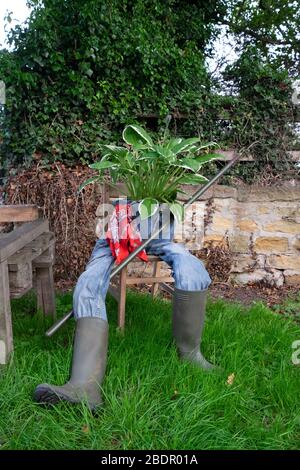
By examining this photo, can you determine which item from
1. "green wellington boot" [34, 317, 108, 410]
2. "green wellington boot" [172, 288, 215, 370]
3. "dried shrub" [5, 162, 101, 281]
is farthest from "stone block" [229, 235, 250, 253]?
"green wellington boot" [34, 317, 108, 410]

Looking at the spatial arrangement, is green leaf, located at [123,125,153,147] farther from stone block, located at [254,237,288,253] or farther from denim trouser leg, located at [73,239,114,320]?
stone block, located at [254,237,288,253]

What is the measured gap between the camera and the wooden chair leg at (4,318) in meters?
2.01

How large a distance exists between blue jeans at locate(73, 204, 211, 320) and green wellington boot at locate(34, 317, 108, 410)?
8 cm

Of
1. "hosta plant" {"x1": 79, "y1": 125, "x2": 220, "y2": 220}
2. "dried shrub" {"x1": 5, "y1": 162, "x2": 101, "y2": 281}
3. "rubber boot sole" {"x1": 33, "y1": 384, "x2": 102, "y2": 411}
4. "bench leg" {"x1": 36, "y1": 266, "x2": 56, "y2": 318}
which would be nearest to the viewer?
"rubber boot sole" {"x1": 33, "y1": 384, "x2": 102, "y2": 411}

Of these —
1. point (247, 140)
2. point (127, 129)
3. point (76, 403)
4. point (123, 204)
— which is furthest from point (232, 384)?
point (247, 140)

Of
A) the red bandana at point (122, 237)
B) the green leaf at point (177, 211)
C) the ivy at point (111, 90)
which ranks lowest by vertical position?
the red bandana at point (122, 237)

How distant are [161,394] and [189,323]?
0.40 m

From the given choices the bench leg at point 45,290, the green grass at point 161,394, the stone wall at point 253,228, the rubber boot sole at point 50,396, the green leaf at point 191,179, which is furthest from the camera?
the stone wall at point 253,228

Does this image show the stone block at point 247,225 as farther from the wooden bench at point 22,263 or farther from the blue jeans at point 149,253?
the wooden bench at point 22,263

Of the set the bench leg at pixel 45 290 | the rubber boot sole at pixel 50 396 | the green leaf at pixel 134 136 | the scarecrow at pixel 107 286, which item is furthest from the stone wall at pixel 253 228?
the rubber boot sole at pixel 50 396

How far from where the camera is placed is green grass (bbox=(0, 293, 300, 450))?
1662mm

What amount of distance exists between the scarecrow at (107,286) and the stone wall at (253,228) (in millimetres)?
1361

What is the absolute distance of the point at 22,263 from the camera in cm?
216

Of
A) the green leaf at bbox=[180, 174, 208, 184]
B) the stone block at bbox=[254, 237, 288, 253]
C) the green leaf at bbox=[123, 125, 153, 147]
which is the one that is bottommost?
the stone block at bbox=[254, 237, 288, 253]
